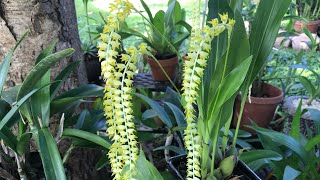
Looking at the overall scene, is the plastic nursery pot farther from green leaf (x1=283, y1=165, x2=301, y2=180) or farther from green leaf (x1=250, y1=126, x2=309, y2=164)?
green leaf (x1=283, y1=165, x2=301, y2=180)

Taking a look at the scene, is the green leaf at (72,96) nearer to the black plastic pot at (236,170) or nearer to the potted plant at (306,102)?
the black plastic pot at (236,170)

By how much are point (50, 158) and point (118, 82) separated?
0.78 ft

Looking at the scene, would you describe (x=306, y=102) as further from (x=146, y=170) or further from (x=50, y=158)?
(x=50, y=158)

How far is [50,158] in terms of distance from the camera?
623 mm

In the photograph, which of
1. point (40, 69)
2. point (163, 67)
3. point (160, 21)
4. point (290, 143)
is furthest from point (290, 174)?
point (160, 21)

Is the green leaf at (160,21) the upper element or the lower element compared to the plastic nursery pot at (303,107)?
upper

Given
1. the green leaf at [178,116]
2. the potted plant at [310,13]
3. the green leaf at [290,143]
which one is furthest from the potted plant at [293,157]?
the potted plant at [310,13]

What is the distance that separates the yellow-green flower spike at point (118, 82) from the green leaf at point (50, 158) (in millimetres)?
120

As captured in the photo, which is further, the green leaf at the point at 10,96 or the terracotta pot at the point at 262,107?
the terracotta pot at the point at 262,107

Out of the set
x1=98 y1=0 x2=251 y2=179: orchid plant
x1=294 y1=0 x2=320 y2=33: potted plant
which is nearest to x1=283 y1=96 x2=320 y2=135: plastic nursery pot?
x1=98 y1=0 x2=251 y2=179: orchid plant

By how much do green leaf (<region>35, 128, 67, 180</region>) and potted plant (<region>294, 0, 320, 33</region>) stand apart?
285cm

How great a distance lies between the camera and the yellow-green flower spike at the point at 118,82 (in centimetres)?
47

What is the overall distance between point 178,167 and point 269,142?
1.07 feet

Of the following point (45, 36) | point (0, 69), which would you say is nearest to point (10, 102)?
point (0, 69)
